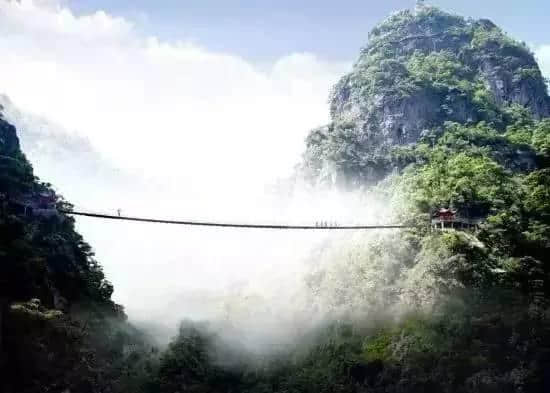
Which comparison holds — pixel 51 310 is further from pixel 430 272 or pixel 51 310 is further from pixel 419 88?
pixel 419 88

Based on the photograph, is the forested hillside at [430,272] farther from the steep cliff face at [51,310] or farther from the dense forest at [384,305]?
the steep cliff face at [51,310]

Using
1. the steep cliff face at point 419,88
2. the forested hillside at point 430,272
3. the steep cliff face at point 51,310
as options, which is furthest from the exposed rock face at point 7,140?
the steep cliff face at point 419,88

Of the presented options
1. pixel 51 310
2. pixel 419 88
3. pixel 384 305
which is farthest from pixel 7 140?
pixel 419 88

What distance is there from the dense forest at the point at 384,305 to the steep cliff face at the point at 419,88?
4260mm

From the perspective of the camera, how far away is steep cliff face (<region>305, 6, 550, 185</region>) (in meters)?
47.4

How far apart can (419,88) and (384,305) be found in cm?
2330

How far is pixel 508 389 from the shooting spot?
25.0 m

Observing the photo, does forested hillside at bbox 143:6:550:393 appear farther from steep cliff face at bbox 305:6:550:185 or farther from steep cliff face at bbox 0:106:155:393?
steep cliff face at bbox 0:106:155:393

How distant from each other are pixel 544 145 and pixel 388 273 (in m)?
18.2

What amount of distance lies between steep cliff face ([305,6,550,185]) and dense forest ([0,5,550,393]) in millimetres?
4260

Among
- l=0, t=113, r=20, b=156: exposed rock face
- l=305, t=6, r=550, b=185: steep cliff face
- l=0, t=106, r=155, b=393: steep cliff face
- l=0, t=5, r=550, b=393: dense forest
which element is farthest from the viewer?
l=305, t=6, r=550, b=185: steep cliff face

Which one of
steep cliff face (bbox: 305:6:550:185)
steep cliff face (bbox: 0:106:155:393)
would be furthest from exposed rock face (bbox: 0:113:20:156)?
steep cliff face (bbox: 305:6:550:185)

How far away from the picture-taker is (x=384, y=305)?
100 feet

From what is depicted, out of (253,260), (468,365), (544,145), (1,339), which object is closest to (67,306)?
(1,339)
